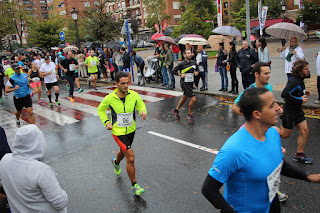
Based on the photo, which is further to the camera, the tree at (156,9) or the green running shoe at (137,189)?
the tree at (156,9)

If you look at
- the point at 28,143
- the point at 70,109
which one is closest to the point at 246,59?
the point at 70,109

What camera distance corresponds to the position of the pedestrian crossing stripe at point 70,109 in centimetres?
951

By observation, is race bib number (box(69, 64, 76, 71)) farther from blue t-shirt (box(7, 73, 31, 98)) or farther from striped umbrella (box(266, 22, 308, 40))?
striped umbrella (box(266, 22, 308, 40))

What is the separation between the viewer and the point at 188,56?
8172 mm

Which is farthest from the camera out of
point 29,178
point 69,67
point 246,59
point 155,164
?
point 69,67

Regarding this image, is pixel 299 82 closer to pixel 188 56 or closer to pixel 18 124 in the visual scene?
pixel 188 56

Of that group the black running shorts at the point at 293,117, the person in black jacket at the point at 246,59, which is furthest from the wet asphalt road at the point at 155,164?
the person in black jacket at the point at 246,59

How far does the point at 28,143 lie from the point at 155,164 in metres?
3.49

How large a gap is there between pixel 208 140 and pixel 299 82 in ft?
8.55

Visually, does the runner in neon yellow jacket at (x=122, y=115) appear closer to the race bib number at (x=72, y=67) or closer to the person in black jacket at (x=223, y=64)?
the person in black jacket at (x=223, y=64)

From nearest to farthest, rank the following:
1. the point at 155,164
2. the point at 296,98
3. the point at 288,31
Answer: the point at 296,98
the point at 155,164
the point at 288,31

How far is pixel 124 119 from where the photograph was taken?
463cm

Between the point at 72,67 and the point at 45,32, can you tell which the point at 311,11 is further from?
the point at 72,67

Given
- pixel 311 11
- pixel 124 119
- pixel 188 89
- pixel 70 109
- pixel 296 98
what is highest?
pixel 311 11
